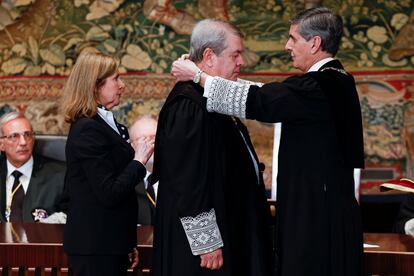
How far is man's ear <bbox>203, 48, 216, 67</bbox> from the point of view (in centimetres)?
426

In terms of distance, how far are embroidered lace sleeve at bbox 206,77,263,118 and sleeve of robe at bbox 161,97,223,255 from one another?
9cm

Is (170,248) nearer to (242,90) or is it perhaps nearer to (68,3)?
(242,90)

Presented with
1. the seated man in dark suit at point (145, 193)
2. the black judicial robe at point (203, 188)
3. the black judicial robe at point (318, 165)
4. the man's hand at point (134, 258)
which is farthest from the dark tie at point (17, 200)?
the black judicial robe at point (318, 165)

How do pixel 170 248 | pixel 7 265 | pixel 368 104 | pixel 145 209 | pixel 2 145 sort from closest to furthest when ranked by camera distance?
pixel 170 248 → pixel 7 265 → pixel 145 209 → pixel 2 145 → pixel 368 104

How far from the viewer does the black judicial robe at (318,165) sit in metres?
4.21

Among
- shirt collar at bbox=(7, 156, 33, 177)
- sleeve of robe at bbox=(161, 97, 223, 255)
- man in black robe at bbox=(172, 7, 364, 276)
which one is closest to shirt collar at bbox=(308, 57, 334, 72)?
man in black robe at bbox=(172, 7, 364, 276)

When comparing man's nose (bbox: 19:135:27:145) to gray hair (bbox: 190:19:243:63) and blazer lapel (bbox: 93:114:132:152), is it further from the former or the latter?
gray hair (bbox: 190:19:243:63)

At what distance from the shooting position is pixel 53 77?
7809 millimetres

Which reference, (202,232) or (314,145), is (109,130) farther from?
(314,145)

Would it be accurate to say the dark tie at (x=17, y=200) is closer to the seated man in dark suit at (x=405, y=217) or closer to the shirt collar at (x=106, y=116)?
the shirt collar at (x=106, y=116)

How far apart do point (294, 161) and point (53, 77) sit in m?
3.95

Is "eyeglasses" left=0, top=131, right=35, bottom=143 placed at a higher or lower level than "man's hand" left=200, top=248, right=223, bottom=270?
higher

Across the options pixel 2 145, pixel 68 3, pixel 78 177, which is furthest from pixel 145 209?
pixel 68 3

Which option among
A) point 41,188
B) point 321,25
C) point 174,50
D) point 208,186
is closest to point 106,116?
point 208,186
